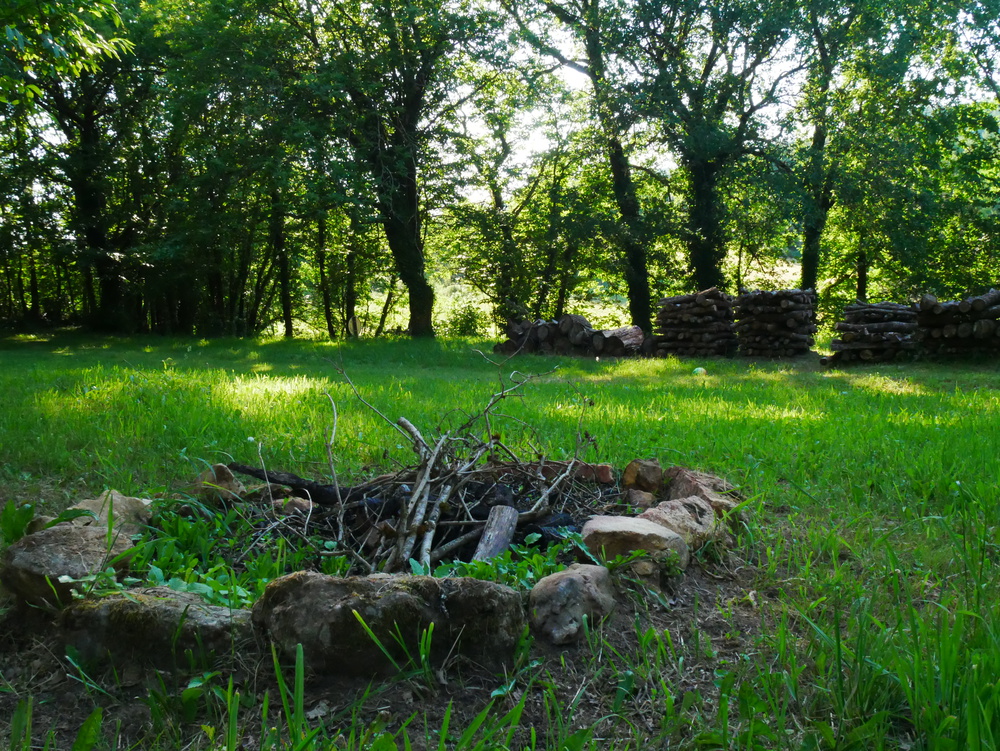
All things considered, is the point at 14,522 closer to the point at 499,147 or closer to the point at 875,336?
the point at 875,336

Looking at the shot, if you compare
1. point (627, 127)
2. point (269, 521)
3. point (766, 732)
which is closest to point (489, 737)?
point (766, 732)

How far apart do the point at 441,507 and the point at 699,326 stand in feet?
45.7

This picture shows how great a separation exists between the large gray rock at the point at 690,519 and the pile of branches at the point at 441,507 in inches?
14.8

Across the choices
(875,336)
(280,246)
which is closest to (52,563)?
(875,336)

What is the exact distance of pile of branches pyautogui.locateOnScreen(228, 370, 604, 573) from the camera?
267 centimetres

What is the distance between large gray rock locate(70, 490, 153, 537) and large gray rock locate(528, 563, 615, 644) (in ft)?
5.25

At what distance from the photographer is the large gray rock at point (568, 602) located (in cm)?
204

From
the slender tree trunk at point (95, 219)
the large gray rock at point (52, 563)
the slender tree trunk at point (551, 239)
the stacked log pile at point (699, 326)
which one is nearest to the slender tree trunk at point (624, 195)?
the slender tree trunk at point (551, 239)

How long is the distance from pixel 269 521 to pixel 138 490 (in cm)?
124

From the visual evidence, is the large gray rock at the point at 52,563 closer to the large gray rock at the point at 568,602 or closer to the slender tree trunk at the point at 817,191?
the large gray rock at the point at 568,602

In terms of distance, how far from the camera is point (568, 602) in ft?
6.89

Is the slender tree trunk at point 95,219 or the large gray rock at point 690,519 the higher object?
the slender tree trunk at point 95,219

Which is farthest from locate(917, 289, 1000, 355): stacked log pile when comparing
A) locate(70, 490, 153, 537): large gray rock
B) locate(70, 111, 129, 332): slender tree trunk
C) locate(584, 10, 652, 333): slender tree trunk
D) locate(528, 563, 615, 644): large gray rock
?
locate(70, 111, 129, 332): slender tree trunk

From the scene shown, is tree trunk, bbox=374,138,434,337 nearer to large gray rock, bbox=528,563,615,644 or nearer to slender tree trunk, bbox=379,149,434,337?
slender tree trunk, bbox=379,149,434,337
